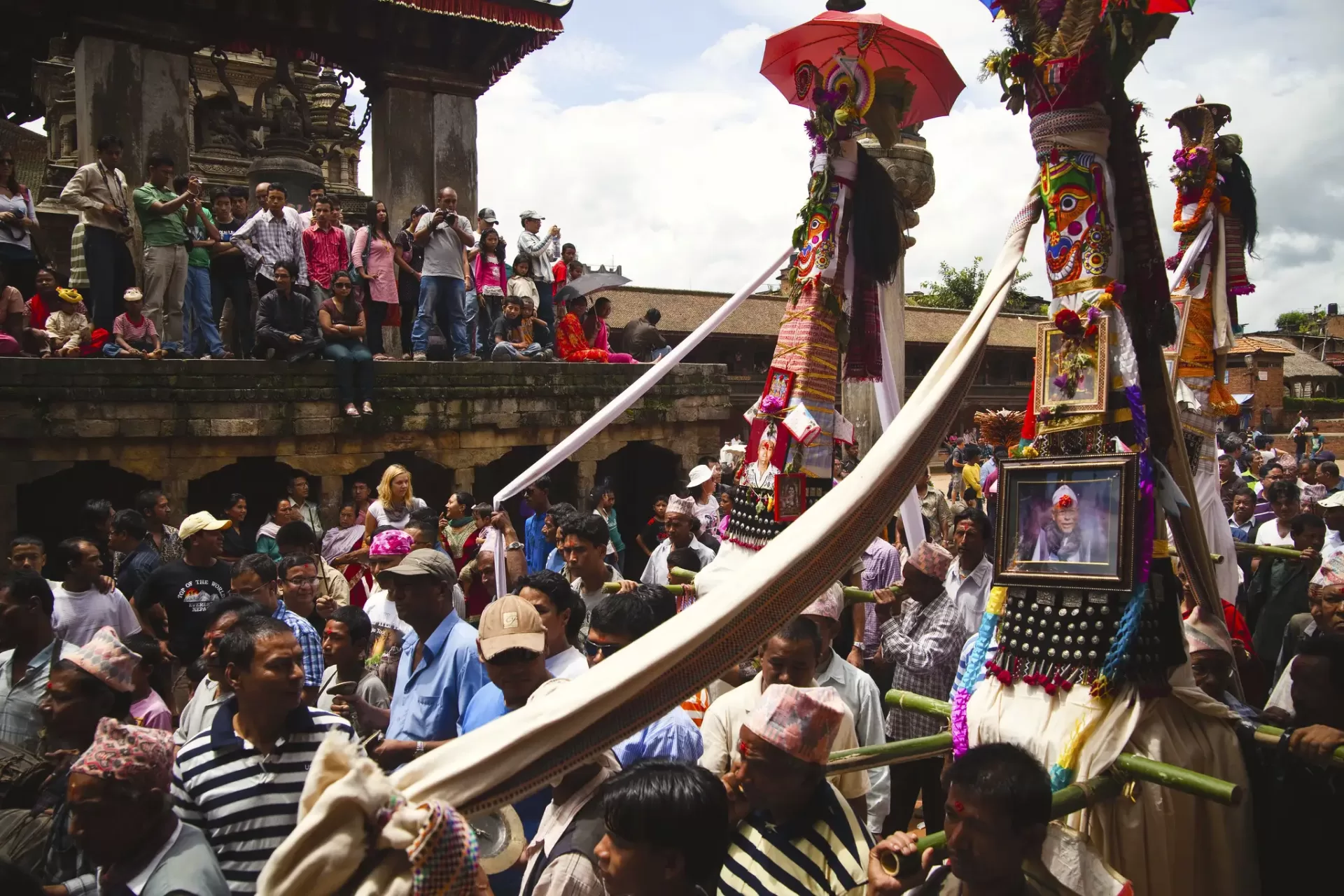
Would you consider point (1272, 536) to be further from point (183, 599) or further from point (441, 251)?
point (441, 251)

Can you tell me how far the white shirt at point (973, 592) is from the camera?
5.52 metres

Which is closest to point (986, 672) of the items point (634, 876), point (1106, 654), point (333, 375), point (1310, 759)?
point (1106, 654)

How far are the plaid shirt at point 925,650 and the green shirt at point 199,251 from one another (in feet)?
29.8

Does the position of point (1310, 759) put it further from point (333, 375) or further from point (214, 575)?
point (333, 375)

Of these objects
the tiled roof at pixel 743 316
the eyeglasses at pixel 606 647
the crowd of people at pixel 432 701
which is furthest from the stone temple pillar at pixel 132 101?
the tiled roof at pixel 743 316

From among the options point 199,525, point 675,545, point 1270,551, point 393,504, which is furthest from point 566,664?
point 393,504

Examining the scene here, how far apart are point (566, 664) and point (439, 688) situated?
1.82ft

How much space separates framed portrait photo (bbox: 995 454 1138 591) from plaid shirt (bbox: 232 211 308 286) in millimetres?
9845

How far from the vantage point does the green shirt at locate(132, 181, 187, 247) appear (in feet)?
36.1

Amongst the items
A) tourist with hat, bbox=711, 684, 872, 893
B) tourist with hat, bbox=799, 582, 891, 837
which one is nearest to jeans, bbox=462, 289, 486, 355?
tourist with hat, bbox=799, 582, 891, 837

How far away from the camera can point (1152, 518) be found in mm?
3730

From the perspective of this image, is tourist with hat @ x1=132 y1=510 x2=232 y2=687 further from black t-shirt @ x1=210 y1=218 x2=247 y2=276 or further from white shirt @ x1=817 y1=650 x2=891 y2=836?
black t-shirt @ x1=210 y1=218 x2=247 y2=276

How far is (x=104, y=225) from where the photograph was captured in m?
11.0

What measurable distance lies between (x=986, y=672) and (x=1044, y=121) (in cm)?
211
